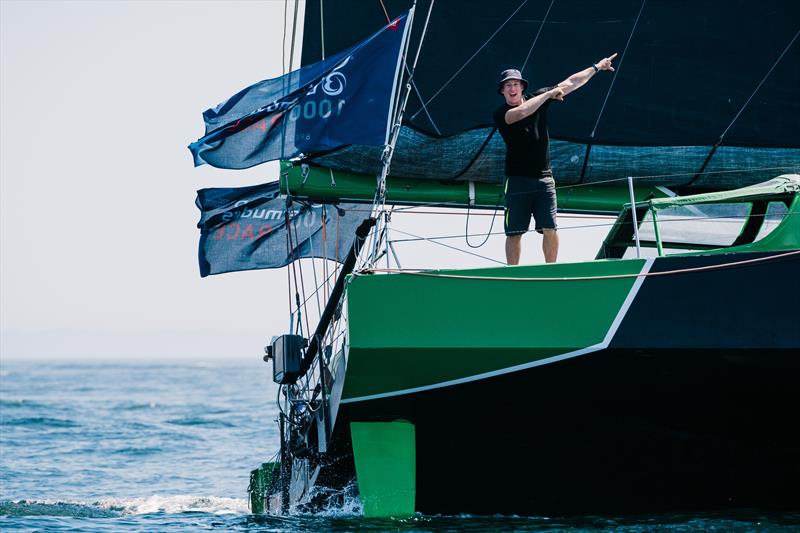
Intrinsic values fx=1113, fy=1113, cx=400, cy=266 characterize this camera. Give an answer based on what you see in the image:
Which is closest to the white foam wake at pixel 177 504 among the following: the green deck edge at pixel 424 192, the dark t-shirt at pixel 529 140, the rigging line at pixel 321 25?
the green deck edge at pixel 424 192

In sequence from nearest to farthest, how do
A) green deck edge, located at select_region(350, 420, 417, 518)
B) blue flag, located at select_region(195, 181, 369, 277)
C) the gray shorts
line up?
green deck edge, located at select_region(350, 420, 417, 518) → the gray shorts → blue flag, located at select_region(195, 181, 369, 277)

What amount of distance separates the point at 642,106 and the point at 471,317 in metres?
4.40

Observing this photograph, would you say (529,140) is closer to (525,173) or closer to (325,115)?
(525,173)

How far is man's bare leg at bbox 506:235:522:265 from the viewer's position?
8039 mm

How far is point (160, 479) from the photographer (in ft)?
50.5

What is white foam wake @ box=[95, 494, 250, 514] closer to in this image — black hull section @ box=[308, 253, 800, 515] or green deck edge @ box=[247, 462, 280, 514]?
green deck edge @ box=[247, 462, 280, 514]

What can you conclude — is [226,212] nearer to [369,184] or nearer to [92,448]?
[369,184]

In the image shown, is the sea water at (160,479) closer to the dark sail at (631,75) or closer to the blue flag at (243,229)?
the blue flag at (243,229)

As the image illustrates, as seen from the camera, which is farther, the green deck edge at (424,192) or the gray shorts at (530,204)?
the green deck edge at (424,192)

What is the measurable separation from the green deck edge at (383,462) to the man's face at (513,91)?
242cm

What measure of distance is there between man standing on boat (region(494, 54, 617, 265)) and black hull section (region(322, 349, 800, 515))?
1.09 meters

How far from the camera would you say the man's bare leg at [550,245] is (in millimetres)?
7883

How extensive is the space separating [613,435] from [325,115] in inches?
121

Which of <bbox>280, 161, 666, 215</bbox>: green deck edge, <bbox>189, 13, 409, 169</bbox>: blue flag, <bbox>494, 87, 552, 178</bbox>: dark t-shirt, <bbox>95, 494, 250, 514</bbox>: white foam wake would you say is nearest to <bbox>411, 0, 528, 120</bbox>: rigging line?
<bbox>280, 161, 666, 215</bbox>: green deck edge
